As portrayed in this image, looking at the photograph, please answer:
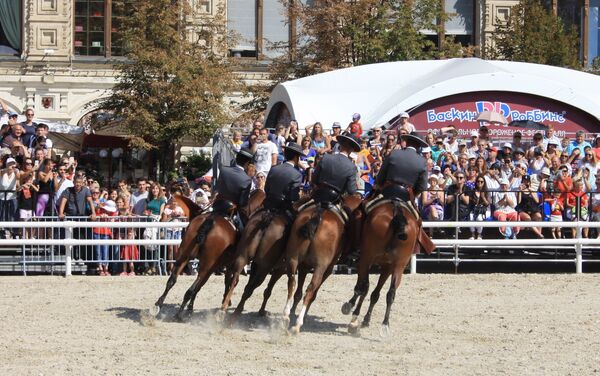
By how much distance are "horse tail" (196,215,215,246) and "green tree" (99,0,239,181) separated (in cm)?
2096

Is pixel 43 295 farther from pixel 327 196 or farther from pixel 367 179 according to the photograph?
pixel 367 179

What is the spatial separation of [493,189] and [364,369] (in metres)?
10.8

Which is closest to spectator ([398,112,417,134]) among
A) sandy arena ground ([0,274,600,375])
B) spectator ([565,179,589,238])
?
spectator ([565,179,589,238])

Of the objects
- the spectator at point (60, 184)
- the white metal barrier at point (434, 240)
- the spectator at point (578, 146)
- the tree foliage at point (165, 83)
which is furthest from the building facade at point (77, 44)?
the white metal barrier at point (434, 240)

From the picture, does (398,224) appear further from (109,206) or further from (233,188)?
(109,206)

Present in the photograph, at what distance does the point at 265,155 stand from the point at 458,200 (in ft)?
12.5

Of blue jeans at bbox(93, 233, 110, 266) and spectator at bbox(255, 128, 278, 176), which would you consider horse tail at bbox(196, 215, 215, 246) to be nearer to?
blue jeans at bbox(93, 233, 110, 266)

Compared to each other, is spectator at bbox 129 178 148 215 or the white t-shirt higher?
the white t-shirt

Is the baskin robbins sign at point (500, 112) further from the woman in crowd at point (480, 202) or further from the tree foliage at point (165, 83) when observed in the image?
the tree foliage at point (165, 83)

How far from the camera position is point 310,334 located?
1441cm

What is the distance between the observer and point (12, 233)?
21.2 metres

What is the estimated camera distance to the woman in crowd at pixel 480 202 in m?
22.2

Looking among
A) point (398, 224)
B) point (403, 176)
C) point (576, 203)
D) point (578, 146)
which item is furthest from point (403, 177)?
point (578, 146)

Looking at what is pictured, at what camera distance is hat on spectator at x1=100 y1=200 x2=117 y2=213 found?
21.5m
